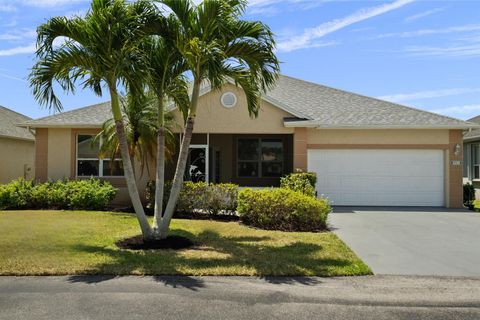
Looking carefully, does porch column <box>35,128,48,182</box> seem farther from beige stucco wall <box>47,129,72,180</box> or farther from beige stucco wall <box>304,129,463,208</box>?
beige stucco wall <box>304,129,463,208</box>

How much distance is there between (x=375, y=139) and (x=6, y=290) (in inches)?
564

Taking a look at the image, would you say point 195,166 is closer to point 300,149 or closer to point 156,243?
point 300,149

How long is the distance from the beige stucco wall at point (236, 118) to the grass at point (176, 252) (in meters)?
5.89

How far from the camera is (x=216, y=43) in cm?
823

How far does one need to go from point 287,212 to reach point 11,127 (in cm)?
1956

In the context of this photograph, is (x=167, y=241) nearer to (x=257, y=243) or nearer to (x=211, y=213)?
(x=257, y=243)

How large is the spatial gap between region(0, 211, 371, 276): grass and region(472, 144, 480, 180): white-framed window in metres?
15.9

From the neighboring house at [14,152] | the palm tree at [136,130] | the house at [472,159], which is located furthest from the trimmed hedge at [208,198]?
the house at [472,159]

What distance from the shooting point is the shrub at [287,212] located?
36.7ft

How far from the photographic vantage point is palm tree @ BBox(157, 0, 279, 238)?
8266 millimetres

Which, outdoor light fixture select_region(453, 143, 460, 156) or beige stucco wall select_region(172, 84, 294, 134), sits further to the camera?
beige stucco wall select_region(172, 84, 294, 134)

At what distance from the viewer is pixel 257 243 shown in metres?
9.20

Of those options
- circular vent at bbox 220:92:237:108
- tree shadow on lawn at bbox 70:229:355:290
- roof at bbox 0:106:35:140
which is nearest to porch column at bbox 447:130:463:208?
circular vent at bbox 220:92:237:108

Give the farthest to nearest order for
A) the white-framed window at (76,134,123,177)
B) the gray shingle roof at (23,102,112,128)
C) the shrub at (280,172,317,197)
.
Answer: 1. the white-framed window at (76,134,123,177)
2. the gray shingle roof at (23,102,112,128)
3. the shrub at (280,172,317,197)
